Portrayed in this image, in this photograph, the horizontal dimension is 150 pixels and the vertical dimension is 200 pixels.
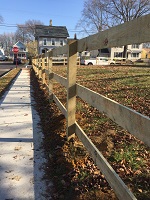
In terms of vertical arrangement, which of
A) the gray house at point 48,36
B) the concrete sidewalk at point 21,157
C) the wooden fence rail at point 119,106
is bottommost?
the concrete sidewalk at point 21,157

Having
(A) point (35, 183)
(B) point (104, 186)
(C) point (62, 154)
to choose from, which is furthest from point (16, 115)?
(B) point (104, 186)

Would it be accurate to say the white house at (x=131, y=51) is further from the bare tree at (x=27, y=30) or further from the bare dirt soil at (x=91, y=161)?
the bare dirt soil at (x=91, y=161)

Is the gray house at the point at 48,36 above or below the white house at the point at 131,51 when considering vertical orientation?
above

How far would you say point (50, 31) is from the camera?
55.1 m

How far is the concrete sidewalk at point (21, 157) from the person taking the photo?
6.88 ft

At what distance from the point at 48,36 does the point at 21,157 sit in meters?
54.8

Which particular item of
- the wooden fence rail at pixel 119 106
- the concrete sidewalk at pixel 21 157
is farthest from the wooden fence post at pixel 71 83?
the concrete sidewalk at pixel 21 157

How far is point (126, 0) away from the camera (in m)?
46.8

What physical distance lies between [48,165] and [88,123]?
1.40 m

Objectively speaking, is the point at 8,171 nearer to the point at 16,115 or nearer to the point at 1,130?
the point at 1,130

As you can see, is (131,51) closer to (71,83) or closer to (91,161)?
(71,83)

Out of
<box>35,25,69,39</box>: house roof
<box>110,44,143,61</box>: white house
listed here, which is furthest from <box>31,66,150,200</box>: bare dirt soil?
<box>110,44,143,61</box>: white house

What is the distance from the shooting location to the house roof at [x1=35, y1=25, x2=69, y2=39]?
177ft

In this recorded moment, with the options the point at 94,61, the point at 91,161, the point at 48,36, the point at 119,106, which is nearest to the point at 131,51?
the point at 48,36
